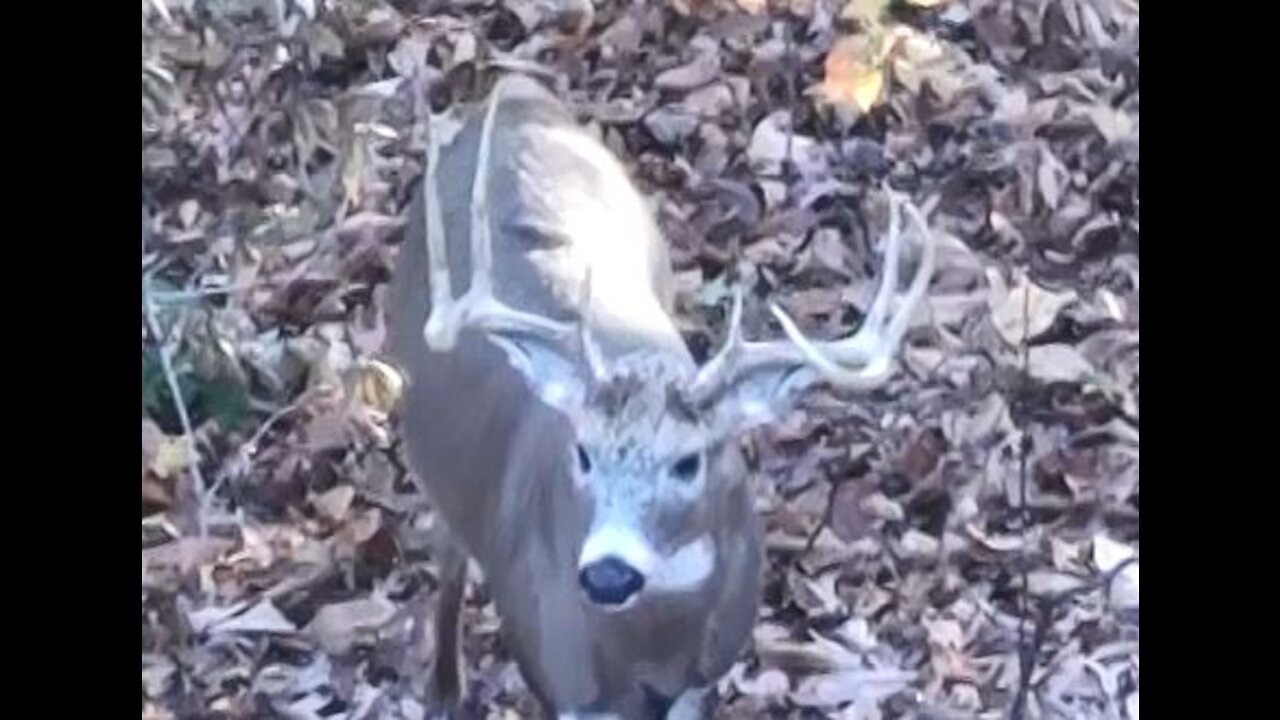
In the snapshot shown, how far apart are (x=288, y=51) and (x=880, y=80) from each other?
2.66 feet

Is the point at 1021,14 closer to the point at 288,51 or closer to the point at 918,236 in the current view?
the point at 918,236

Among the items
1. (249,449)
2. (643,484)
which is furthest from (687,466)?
(249,449)


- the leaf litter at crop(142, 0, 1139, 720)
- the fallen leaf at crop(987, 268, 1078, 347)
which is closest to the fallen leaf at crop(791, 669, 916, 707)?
the leaf litter at crop(142, 0, 1139, 720)

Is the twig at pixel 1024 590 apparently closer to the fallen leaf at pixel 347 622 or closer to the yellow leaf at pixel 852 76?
the yellow leaf at pixel 852 76

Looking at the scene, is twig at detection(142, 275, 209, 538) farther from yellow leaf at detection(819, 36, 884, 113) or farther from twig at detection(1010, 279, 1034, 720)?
twig at detection(1010, 279, 1034, 720)

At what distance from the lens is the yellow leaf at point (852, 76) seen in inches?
122

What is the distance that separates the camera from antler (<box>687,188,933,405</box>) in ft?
9.82

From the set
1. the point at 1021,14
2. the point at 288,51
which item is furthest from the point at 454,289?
the point at 1021,14

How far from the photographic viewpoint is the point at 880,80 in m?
3.10

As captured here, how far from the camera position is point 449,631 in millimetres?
3109

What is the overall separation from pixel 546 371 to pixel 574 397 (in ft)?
0.21

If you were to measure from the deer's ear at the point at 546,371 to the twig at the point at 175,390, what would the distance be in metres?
0.45

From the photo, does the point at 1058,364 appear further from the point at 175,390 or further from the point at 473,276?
the point at 175,390

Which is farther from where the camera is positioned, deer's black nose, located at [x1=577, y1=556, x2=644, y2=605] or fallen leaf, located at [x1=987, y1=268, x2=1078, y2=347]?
fallen leaf, located at [x1=987, y1=268, x2=1078, y2=347]
